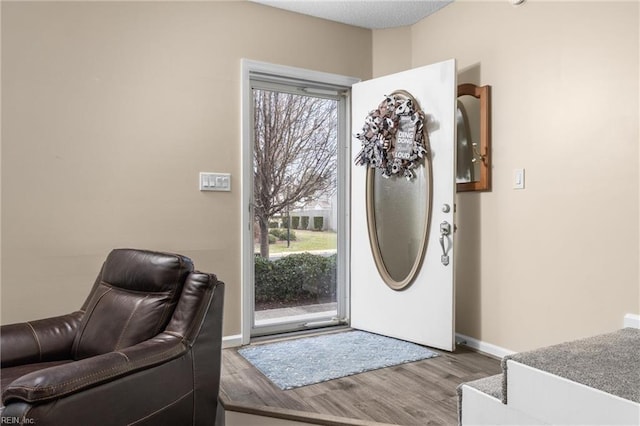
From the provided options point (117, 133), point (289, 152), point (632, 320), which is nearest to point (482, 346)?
point (632, 320)

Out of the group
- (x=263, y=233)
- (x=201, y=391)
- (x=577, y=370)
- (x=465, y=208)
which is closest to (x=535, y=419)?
(x=577, y=370)

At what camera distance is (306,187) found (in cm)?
362

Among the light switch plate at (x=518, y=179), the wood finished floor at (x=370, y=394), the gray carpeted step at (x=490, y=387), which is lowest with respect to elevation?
the wood finished floor at (x=370, y=394)

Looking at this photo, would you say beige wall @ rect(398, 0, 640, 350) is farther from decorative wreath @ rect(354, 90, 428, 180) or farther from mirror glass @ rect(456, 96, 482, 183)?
decorative wreath @ rect(354, 90, 428, 180)

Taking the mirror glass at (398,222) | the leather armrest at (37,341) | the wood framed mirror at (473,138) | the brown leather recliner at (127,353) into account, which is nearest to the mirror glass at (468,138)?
the wood framed mirror at (473,138)

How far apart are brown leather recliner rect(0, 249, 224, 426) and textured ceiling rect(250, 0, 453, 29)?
2.19m

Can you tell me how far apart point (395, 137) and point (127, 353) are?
231cm

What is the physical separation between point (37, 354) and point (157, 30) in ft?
6.78

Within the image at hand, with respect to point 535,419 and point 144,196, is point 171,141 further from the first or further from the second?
point 535,419

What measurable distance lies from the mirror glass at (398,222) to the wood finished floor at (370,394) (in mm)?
704

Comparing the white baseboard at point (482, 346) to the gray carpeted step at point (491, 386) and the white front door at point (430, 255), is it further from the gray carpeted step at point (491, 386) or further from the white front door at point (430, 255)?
the gray carpeted step at point (491, 386)

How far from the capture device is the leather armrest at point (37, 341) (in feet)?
6.24

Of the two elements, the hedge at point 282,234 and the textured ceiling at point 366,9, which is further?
the hedge at point 282,234

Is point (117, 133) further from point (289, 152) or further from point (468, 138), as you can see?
point (468, 138)
